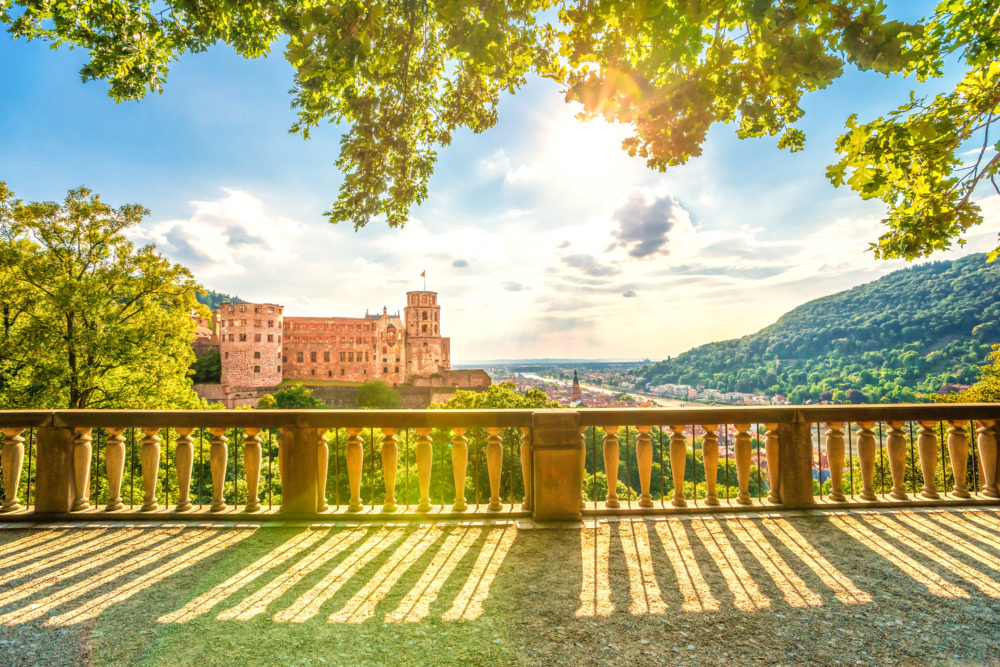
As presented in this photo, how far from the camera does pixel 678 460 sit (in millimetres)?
5273

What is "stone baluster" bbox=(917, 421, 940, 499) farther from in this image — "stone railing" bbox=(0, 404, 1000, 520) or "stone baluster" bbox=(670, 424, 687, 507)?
"stone baluster" bbox=(670, 424, 687, 507)

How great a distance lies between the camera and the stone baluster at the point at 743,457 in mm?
5246

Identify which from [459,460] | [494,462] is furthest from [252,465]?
[494,462]

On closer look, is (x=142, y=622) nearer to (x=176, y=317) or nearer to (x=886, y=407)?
(x=886, y=407)

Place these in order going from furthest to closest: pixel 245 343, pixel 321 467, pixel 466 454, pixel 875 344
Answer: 1. pixel 245 343
2. pixel 875 344
3. pixel 321 467
4. pixel 466 454

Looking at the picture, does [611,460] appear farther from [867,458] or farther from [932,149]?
[932,149]

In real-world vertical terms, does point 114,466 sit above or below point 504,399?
above

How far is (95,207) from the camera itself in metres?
24.0

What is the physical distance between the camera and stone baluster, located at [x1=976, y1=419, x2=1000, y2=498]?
18.3ft

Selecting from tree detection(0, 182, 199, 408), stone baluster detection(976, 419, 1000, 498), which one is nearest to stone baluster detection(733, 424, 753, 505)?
stone baluster detection(976, 419, 1000, 498)

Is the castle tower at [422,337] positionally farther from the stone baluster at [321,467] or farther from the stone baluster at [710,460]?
the stone baluster at [710,460]

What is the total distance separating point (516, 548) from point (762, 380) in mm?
75582

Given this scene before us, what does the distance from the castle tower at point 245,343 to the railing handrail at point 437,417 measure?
71.6m

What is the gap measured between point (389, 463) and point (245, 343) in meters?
74.0
